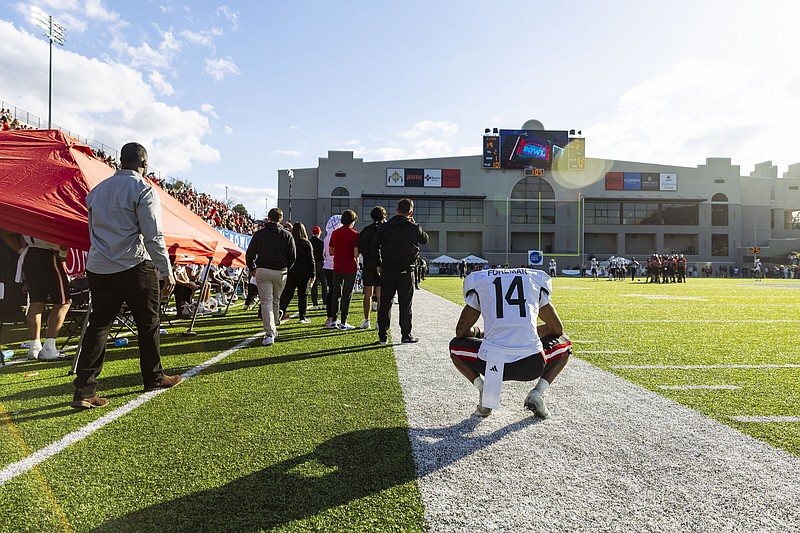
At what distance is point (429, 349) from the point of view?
654cm

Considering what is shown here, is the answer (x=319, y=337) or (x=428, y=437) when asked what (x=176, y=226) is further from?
(x=428, y=437)

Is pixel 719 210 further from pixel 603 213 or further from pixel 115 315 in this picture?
pixel 115 315

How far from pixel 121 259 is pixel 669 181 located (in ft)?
220

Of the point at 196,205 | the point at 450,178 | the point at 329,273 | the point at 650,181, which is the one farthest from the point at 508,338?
the point at 650,181

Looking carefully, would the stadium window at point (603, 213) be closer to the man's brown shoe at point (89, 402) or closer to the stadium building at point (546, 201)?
the stadium building at point (546, 201)

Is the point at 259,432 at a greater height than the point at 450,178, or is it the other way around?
the point at 450,178

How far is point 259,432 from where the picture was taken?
332 centimetres

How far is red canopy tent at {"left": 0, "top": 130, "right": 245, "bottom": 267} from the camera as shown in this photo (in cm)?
505

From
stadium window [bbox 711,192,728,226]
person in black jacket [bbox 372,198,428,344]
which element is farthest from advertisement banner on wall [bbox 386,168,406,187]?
person in black jacket [bbox 372,198,428,344]

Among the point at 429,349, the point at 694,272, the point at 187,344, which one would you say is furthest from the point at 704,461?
the point at 694,272

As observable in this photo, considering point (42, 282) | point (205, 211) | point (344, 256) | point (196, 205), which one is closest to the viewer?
point (42, 282)

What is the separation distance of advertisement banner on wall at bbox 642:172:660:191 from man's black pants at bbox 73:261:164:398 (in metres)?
65.1

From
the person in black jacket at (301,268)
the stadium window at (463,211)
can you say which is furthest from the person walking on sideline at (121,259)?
the stadium window at (463,211)

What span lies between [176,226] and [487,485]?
6363 mm
